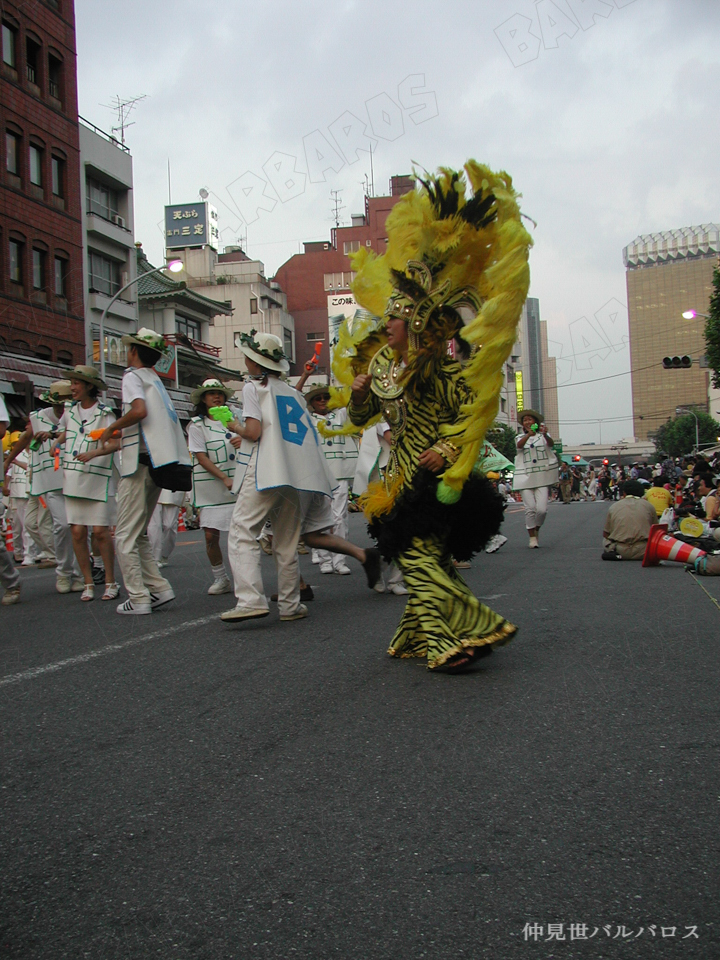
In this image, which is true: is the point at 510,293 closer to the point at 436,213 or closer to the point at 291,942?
the point at 436,213

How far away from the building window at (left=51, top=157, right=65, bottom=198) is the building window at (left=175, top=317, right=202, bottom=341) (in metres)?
14.0

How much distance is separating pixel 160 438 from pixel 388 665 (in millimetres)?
2926

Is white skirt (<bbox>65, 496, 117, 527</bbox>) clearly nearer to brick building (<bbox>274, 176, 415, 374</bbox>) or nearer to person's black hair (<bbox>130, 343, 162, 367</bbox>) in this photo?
person's black hair (<bbox>130, 343, 162, 367</bbox>)

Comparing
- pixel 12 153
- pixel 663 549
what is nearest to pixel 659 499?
pixel 663 549

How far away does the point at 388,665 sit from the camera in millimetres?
4543

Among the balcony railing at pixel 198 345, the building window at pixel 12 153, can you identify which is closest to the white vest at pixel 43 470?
the building window at pixel 12 153

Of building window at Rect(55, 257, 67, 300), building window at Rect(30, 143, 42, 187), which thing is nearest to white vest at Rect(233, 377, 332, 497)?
building window at Rect(55, 257, 67, 300)

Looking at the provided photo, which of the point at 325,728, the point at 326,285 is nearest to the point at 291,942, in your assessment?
the point at 325,728

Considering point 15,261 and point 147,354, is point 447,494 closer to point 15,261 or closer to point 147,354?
point 147,354

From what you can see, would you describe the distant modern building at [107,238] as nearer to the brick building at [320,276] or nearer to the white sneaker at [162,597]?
the white sneaker at [162,597]

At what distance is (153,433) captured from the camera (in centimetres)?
668

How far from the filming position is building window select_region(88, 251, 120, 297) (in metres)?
39.7

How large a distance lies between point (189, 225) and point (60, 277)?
4192 cm

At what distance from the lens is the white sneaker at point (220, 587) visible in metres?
7.85
